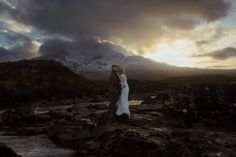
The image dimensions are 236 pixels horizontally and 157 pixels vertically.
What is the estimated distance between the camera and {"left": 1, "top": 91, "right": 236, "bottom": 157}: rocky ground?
20031 mm

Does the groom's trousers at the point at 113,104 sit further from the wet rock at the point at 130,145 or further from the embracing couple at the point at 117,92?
the wet rock at the point at 130,145

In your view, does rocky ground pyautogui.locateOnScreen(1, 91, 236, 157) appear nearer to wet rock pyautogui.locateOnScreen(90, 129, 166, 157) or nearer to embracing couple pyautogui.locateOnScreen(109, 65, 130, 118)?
wet rock pyautogui.locateOnScreen(90, 129, 166, 157)

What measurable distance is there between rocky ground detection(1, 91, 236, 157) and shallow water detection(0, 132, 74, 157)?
2.01 feet

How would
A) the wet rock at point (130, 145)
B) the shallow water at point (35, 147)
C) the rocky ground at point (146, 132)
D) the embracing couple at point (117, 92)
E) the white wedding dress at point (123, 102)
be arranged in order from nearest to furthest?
1. the rocky ground at point (146, 132)
2. the wet rock at point (130, 145)
3. the shallow water at point (35, 147)
4. the white wedding dress at point (123, 102)
5. the embracing couple at point (117, 92)

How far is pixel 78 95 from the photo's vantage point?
91.3 metres

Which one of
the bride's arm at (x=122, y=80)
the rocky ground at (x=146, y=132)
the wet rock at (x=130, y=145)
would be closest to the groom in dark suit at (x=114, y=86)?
the bride's arm at (x=122, y=80)

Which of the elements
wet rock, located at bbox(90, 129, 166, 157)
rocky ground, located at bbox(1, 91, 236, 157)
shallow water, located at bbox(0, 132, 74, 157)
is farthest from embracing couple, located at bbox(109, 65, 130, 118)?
wet rock, located at bbox(90, 129, 166, 157)

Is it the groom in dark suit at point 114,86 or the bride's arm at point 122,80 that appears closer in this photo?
the groom in dark suit at point 114,86

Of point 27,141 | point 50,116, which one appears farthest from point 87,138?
point 50,116

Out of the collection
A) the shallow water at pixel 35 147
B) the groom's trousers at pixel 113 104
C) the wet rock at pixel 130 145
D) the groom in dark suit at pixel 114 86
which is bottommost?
the shallow water at pixel 35 147

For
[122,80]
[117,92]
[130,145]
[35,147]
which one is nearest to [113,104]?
[117,92]

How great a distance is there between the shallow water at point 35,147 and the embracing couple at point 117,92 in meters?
4.50

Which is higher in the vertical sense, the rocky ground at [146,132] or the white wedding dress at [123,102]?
the white wedding dress at [123,102]

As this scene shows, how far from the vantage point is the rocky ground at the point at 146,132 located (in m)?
20.0
